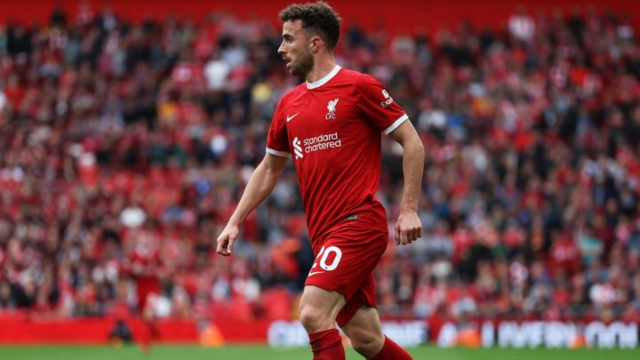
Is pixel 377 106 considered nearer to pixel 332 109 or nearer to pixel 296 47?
pixel 332 109

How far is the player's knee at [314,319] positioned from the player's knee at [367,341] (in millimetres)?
406

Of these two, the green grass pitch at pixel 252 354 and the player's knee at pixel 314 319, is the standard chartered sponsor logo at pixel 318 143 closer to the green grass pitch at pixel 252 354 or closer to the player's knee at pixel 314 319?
the player's knee at pixel 314 319

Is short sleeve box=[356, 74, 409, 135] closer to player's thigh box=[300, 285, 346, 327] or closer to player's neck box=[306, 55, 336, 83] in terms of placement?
player's neck box=[306, 55, 336, 83]

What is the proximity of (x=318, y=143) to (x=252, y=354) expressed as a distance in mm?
9643

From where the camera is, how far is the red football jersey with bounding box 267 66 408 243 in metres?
6.83

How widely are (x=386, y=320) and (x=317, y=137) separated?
11734mm

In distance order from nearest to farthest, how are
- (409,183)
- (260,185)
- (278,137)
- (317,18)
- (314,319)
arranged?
(314,319) < (409,183) < (317,18) < (278,137) < (260,185)

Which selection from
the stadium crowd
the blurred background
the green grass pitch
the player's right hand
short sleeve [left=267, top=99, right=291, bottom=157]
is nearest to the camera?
the player's right hand

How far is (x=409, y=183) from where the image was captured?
6762mm

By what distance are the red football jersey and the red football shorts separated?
0.08 m

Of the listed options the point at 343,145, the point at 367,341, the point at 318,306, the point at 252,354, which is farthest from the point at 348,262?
the point at 252,354

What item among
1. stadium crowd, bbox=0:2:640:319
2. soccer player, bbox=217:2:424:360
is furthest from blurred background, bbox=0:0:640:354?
soccer player, bbox=217:2:424:360

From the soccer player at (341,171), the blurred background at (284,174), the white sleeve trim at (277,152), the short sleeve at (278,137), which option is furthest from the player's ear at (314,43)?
the blurred background at (284,174)

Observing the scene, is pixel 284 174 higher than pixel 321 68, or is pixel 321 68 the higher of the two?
pixel 284 174
